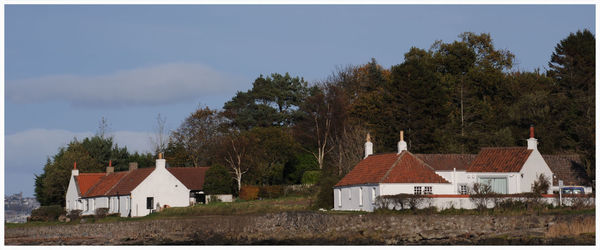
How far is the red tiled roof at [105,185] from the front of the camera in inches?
2726

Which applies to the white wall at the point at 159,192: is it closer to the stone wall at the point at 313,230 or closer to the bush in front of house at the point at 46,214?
the bush in front of house at the point at 46,214

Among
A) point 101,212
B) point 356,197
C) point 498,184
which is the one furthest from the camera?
point 101,212

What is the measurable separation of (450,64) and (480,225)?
4124cm

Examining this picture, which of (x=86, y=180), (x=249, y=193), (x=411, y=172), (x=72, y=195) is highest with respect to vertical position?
(x=411, y=172)

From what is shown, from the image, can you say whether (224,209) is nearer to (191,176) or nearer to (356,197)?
(356,197)

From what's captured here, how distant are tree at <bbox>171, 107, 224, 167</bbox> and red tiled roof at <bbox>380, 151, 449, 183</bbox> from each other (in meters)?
41.1

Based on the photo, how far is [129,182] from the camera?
67500mm

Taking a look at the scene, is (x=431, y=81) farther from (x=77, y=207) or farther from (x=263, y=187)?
(x=77, y=207)

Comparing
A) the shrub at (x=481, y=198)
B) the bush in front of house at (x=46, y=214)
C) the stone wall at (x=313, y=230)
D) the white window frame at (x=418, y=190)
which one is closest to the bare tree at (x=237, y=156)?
the bush in front of house at (x=46, y=214)

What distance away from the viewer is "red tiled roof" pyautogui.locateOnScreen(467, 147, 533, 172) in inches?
2125

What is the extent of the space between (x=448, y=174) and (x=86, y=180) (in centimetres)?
3327

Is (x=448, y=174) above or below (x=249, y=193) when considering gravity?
above

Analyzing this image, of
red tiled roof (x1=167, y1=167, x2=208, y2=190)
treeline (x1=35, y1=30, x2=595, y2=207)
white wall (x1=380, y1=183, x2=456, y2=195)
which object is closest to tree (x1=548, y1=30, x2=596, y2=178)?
treeline (x1=35, y1=30, x2=595, y2=207)

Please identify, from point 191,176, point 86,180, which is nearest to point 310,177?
point 191,176
